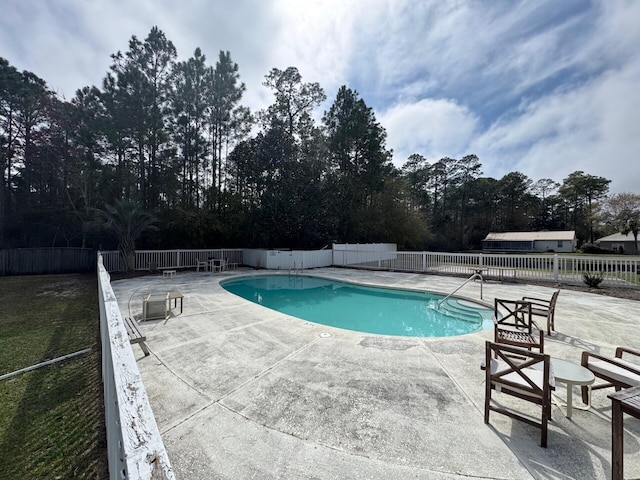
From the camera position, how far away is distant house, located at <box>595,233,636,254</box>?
25.9 m

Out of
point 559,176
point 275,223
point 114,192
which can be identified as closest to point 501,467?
point 275,223

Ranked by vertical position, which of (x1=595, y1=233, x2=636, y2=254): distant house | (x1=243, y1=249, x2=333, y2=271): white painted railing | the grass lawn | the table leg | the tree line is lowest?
the grass lawn

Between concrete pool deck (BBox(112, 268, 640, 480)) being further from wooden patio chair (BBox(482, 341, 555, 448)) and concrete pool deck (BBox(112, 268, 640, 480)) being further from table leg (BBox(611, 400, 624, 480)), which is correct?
table leg (BBox(611, 400, 624, 480))

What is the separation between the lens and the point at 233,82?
16.2m

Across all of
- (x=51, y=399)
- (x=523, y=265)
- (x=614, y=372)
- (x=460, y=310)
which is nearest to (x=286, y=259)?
(x=460, y=310)

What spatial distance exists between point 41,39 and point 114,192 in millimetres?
7416

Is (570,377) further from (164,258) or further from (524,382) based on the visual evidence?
(164,258)

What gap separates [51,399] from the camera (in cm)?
290

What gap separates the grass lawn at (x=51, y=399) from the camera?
205 centimetres

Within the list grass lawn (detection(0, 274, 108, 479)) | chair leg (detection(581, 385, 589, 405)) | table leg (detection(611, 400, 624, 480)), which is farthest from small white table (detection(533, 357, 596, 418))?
grass lawn (detection(0, 274, 108, 479))

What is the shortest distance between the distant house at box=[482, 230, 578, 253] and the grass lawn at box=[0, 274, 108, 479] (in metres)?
38.4

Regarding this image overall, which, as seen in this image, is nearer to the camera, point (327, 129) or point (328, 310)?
point (328, 310)

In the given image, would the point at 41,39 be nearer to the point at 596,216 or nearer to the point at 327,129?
the point at 327,129

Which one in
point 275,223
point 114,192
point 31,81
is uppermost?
point 31,81
